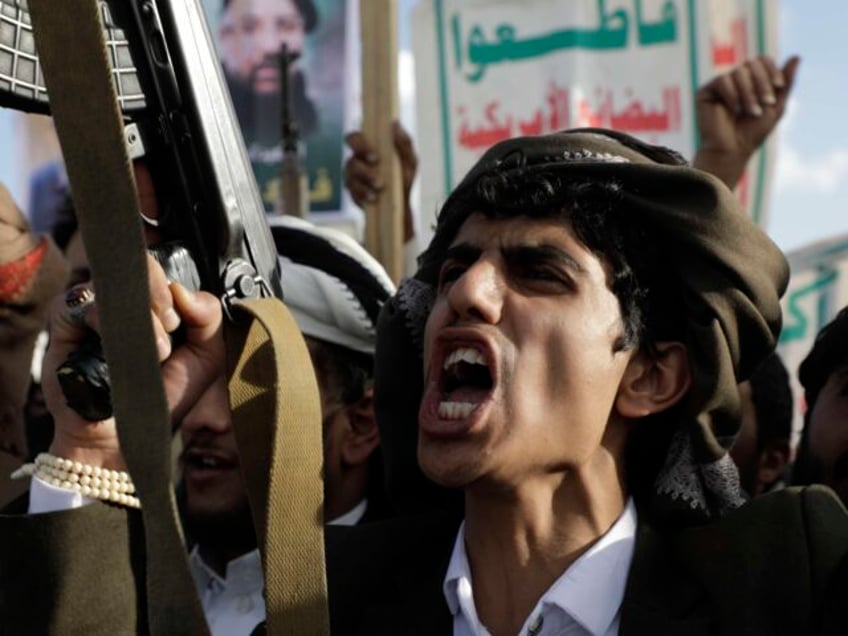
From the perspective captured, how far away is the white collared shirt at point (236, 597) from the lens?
335 cm

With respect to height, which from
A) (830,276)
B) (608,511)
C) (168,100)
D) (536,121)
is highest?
(168,100)

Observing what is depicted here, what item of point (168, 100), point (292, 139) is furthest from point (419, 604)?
point (292, 139)

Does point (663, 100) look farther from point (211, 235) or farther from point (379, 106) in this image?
point (211, 235)

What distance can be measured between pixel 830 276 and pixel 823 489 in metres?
4.15

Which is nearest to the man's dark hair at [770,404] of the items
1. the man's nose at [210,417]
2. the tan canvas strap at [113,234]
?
the man's nose at [210,417]

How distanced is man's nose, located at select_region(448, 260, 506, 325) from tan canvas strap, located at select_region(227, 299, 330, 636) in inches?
19.5

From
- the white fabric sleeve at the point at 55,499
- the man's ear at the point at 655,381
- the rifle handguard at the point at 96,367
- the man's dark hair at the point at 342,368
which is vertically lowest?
the man's dark hair at the point at 342,368

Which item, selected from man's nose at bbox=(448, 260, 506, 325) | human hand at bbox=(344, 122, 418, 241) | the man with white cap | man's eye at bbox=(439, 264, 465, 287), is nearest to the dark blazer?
man's nose at bbox=(448, 260, 506, 325)

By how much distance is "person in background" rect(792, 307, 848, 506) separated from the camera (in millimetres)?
2967

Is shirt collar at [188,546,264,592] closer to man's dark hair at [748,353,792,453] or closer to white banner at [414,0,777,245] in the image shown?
man's dark hair at [748,353,792,453]

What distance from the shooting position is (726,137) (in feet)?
12.6

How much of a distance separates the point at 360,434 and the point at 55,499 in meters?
1.44

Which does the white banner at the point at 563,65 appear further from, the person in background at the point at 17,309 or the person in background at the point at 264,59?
the person in background at the point at 17,309

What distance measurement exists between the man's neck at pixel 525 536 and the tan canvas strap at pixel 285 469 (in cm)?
52
